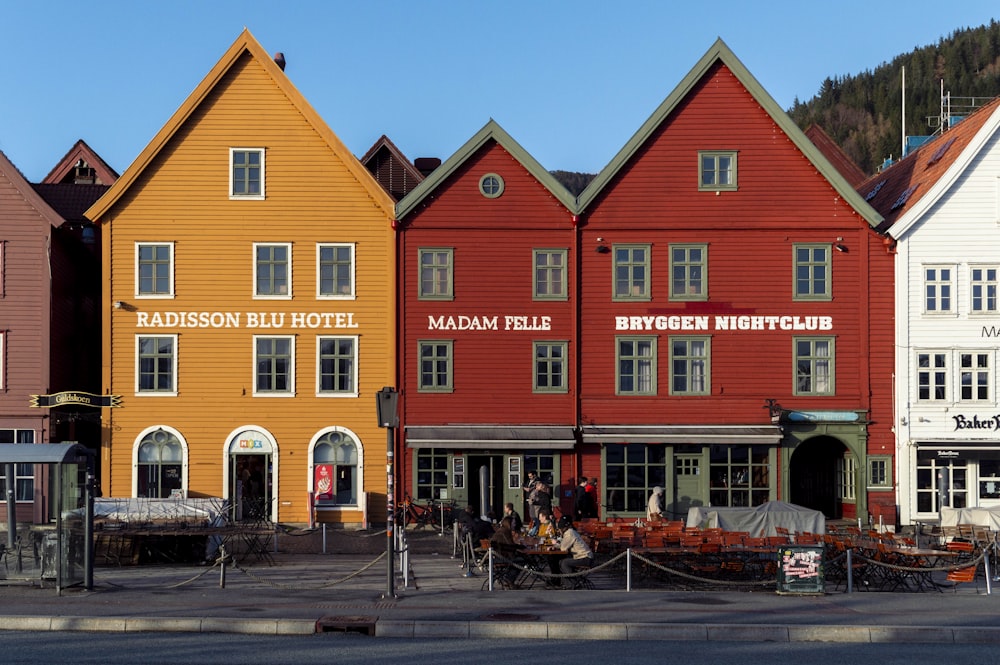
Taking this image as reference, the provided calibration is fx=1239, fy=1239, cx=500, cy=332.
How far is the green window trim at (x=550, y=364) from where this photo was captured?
36.7m

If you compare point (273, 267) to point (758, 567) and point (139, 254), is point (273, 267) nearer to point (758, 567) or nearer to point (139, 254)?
point (139, 254)

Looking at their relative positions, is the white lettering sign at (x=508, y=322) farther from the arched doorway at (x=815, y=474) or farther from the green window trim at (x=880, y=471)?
the green window trim at (x=880, y=471)

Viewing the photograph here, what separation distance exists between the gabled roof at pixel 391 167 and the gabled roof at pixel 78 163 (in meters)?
10.1

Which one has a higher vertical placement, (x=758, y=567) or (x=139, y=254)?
(x=139, y=254)

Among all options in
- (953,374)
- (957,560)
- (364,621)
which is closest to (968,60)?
(953,374)

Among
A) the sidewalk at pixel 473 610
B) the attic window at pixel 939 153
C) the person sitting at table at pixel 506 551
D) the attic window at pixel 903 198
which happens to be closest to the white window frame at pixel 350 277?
the sidewalk at pixel 473 610

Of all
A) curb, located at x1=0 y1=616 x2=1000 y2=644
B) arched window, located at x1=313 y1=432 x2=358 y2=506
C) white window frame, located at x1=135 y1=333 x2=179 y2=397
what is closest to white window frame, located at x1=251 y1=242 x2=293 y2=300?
white window frame, located at x1=135 y1=333 x2=179 y2=397

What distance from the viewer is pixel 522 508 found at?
36375 millimetres

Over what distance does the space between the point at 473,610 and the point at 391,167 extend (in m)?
33.4

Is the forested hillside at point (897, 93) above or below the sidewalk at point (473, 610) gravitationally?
above

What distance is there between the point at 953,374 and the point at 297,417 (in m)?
19.2

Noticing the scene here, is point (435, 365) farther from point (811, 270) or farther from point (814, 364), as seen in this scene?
point (811, 270)

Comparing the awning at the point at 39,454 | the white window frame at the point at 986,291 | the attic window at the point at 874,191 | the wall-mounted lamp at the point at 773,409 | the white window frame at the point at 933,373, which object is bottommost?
the awning at the point at 39,454

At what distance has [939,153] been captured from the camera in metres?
39.3
